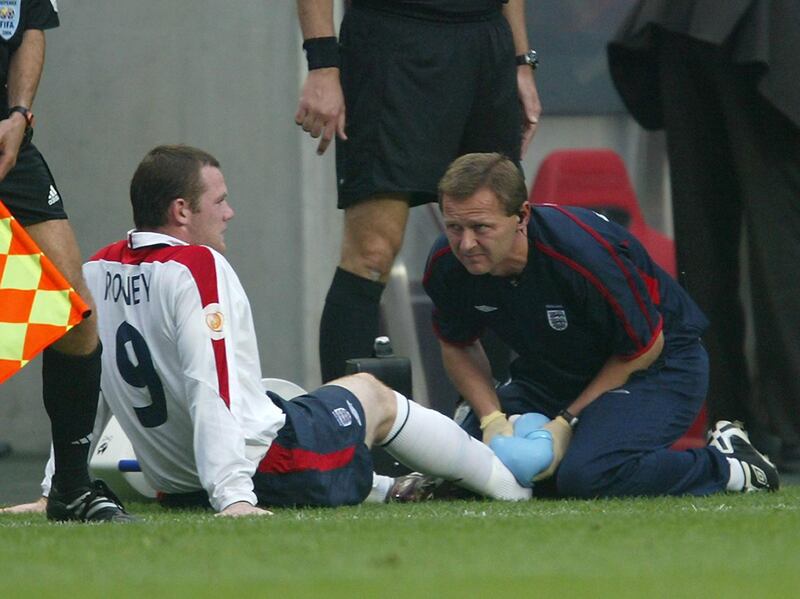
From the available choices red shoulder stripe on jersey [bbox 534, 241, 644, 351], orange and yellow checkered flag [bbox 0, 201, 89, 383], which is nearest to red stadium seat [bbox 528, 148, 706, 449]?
red shoulder stripe on jersey [bbox 534, 241, 644, 351]

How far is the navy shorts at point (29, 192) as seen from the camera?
3990mm

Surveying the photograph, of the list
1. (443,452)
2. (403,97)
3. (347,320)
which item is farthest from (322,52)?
(443,452)

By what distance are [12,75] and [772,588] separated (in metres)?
2.14

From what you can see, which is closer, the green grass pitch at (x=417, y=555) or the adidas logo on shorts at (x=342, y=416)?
the green grass pitch at (x=417, y=555)

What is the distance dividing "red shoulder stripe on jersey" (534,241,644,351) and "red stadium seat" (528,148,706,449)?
2.41m

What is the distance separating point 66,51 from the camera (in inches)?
275

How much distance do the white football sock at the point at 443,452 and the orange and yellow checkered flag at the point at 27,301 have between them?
43.1 inches

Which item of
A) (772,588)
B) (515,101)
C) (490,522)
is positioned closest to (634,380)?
(515,101)

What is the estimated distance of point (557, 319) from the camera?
4945 millimetres

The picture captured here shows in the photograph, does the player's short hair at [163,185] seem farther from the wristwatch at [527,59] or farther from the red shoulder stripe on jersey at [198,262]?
the wristwatch at [527,59]

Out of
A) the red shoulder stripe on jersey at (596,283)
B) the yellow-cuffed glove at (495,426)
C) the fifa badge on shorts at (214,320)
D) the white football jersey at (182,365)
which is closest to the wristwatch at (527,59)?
the red shoulder stripe on jersey at (596,283)

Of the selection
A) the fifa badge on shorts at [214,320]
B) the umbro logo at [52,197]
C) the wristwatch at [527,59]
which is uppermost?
the wristwatch at [527,59]

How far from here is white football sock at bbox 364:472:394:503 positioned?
186 inches

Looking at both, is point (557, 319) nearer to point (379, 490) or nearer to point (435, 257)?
point (435, 257)
